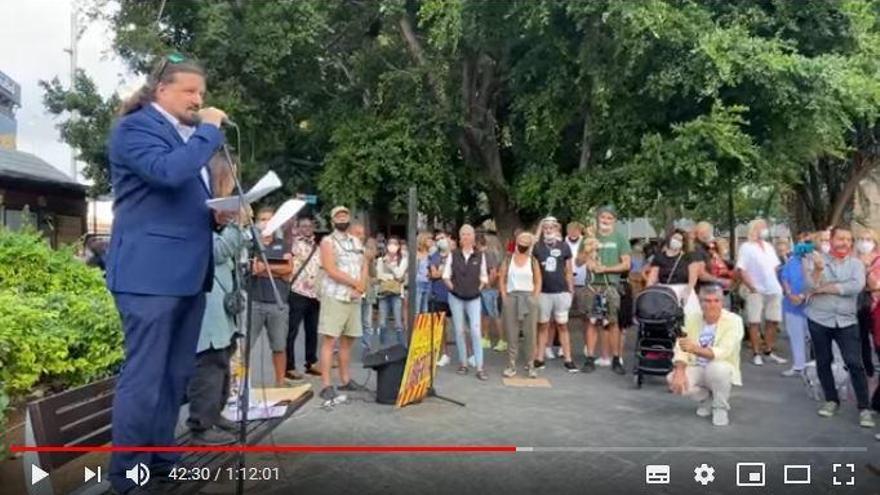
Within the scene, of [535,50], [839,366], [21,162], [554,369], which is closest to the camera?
[839,366]

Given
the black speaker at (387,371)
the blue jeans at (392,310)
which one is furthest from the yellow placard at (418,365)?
the blue jeans at (392,310)

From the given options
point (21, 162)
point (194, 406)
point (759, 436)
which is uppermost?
point (21, 162)

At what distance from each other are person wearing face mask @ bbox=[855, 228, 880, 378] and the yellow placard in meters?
3.80

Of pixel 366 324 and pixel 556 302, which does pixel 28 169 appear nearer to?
pixel 366 324

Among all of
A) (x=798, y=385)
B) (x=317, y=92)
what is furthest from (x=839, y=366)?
(x=317, y=92)

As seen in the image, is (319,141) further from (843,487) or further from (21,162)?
(843,487)

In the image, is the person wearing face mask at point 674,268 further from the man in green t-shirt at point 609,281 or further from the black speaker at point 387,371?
the black speaker at point 387,371

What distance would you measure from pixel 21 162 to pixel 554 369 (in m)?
11.5

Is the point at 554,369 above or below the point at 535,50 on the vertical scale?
below

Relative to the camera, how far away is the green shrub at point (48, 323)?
430 centimetres

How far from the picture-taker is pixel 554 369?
8914 mm
